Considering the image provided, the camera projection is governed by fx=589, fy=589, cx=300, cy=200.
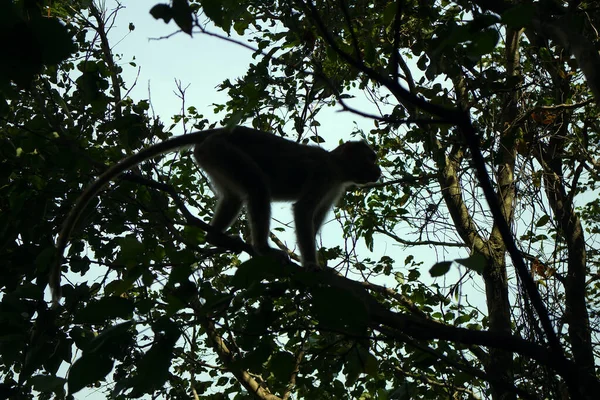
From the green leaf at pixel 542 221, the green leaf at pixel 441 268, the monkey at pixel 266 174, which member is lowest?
the green leaf at pixel 441 268

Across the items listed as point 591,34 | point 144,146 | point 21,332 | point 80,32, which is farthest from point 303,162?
point 21,332

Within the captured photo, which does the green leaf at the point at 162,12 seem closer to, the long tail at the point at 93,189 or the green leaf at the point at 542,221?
the long tail at the point at 93,189

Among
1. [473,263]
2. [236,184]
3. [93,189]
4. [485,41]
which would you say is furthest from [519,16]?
[236,184]

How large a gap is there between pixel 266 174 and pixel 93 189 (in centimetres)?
242

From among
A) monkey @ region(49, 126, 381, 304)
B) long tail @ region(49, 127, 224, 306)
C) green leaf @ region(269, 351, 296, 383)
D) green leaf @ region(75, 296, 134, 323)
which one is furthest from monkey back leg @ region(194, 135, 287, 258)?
green leaf @ region(75, 296, 134, 323)

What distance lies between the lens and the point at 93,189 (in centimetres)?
570

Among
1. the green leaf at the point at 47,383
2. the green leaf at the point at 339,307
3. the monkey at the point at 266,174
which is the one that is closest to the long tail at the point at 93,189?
the monkey at the point at 266,174

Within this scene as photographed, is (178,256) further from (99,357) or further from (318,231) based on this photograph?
(318,231)

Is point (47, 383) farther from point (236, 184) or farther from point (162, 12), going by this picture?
point (236, 184)

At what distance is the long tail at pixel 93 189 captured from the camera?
188 inches

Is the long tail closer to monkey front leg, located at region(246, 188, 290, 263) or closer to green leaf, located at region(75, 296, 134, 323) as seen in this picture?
monkey front leg, located at region(246, 188, 290, 263)

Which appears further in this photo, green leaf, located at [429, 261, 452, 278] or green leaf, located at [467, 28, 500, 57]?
green leaf, located at [467, 28, 500, 57]

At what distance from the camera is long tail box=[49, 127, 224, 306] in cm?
479

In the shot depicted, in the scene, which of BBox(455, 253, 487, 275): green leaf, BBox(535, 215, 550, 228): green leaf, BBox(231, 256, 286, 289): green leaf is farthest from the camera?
BBox(535, 215, 550, 228): green leaf
